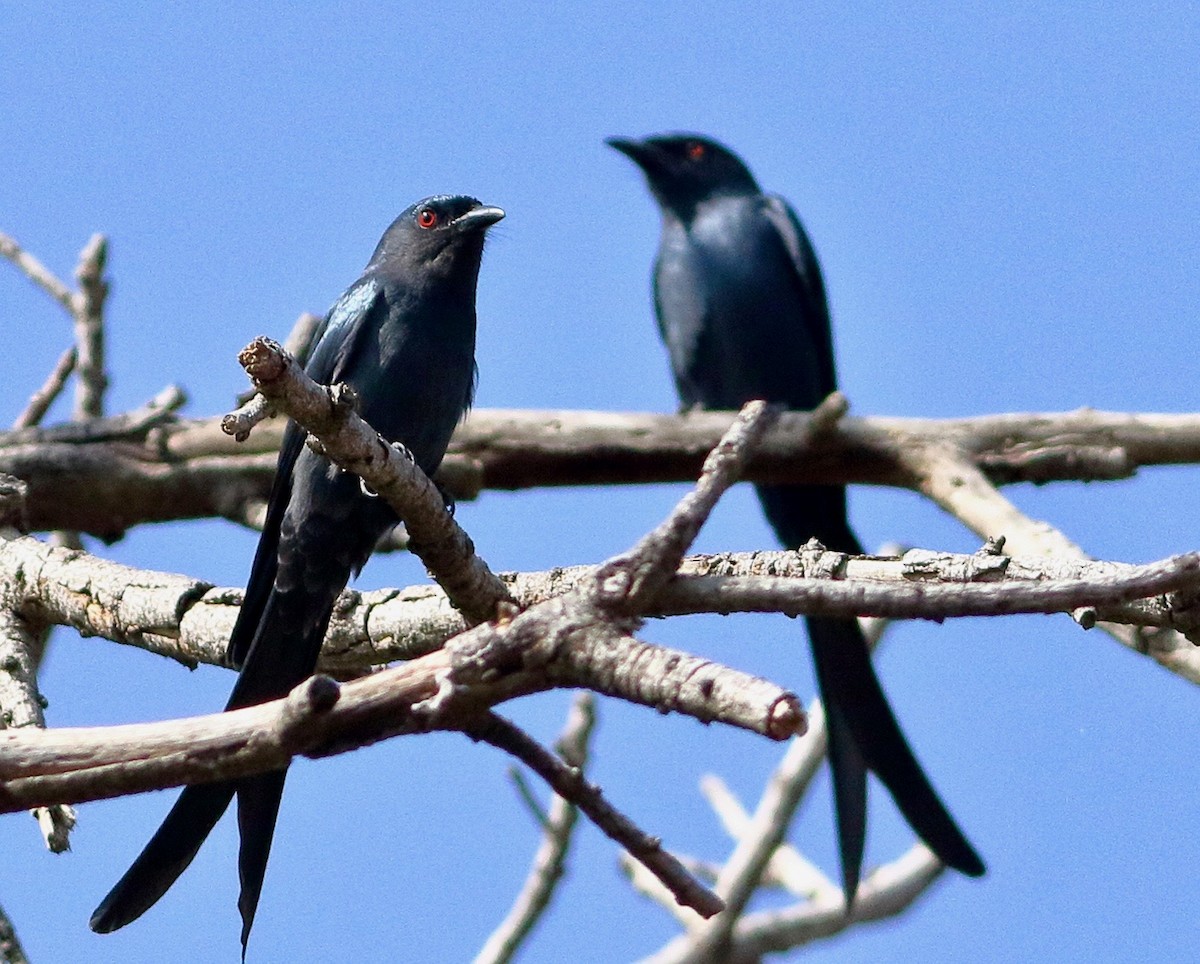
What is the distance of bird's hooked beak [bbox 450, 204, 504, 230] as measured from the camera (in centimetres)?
508

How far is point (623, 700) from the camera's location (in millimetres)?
2457

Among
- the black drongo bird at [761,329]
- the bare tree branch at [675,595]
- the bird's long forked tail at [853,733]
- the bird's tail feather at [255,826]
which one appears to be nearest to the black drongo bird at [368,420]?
the bird's tail feather at [255,826]

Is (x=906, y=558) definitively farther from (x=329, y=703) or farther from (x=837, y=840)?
(x=837, y=840)

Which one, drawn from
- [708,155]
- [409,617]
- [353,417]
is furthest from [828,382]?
[353,417]

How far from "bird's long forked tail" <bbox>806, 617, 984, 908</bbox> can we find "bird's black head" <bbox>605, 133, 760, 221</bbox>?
3.49 m

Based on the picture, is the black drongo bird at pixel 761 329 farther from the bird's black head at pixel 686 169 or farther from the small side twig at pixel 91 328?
the small side twig at pixel 91 328

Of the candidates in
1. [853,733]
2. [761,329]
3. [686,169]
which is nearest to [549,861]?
[853,733]

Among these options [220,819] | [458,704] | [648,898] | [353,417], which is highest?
[353,417]

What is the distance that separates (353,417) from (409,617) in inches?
42.3

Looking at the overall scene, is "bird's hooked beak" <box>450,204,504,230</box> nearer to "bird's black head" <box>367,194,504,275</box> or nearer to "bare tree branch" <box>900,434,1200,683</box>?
"bird's black head" <box>367,194,504,275</box>

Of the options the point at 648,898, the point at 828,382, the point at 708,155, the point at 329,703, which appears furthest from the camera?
the point at 708,155

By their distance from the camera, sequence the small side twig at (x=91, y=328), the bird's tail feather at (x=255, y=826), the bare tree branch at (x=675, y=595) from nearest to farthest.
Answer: the bare tree branch at (x=675, y=595)
the bird's tail feather at (x=255, y=826)
the small side twig at (x=91, y=328)

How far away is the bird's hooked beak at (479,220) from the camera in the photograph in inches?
200

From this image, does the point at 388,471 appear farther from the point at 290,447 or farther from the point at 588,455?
the point at 588,455
